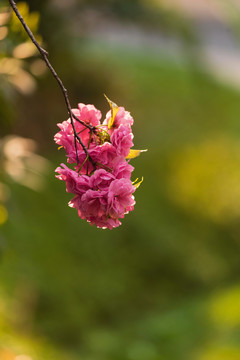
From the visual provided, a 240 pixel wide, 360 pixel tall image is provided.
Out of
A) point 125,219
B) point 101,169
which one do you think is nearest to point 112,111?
point 101,169

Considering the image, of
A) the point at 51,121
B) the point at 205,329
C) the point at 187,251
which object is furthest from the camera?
the point at 51,121

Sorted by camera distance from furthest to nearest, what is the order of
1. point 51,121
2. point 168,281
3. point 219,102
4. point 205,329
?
point 219,102 → point 51,121 → point 168,281 → point 205,329

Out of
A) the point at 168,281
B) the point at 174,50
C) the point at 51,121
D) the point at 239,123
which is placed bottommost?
the point at 168,281

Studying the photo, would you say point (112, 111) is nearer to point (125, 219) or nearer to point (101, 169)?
point (101, 169)

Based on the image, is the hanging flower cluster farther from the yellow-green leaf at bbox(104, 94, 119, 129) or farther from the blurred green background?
the blurred green background

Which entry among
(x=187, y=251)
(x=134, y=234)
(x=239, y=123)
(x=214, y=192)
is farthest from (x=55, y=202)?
(x=239, y=123)

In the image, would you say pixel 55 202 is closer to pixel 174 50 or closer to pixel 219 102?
pixel 219 102

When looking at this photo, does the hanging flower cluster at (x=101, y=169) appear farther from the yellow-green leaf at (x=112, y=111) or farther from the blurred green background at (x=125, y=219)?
the blurred green background at (x=125, y=219)

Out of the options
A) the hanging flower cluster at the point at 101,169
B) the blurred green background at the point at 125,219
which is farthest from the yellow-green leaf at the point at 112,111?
the blurred green background at the point at 125,219
